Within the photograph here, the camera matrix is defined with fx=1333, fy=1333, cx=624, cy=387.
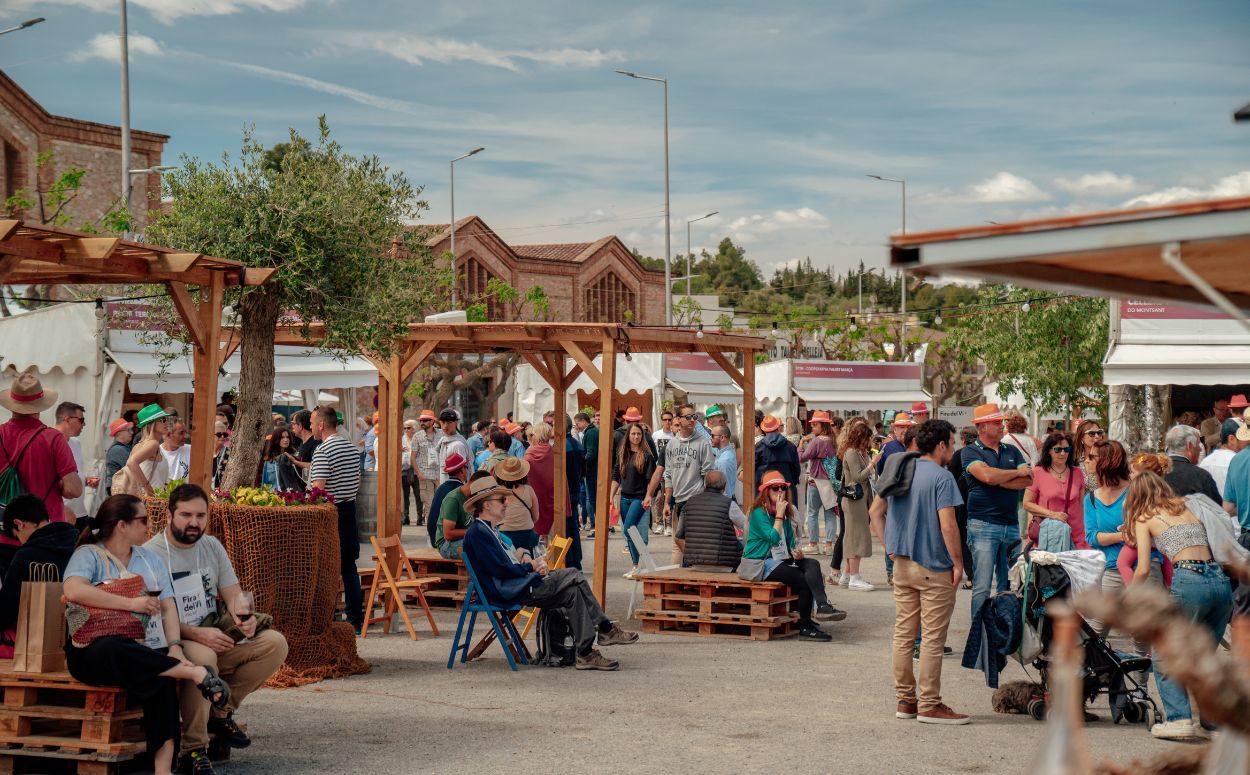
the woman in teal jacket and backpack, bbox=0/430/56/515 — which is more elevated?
backpack, bbox=0/430/56/515

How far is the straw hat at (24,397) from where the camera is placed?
847cm

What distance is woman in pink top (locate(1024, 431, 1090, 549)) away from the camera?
986cm

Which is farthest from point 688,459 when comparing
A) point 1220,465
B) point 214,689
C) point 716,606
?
point 214,689

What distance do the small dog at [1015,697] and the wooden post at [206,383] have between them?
5138mm

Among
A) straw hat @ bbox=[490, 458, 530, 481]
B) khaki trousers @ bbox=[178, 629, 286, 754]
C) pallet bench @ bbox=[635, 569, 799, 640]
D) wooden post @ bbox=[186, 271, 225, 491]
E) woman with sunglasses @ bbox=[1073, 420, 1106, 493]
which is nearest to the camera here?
khaki trousers @ bbox=[178, 629, 286, 754]

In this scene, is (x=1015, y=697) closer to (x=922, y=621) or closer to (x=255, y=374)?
(x=922, y=621)

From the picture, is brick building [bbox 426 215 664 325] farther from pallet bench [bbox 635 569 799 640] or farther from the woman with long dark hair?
pallet bench [bbox 635 569 799 640]

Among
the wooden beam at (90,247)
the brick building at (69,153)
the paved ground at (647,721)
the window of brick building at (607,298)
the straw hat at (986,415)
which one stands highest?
the brick building at (69,153)

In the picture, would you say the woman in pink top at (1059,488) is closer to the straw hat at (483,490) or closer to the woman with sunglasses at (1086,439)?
the woman with sunglasses at (1086,439)

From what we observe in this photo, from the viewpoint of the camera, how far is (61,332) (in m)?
18.4

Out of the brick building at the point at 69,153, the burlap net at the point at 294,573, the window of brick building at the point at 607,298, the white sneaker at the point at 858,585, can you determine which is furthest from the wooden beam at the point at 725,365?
the window of brick building at the point at 607,298

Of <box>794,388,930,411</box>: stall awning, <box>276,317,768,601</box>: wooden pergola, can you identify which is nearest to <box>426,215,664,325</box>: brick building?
<box>794,388,930,411</box>: stall awning

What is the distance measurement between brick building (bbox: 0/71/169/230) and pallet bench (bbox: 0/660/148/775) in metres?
27.1

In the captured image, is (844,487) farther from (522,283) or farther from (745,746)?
(522,283)
